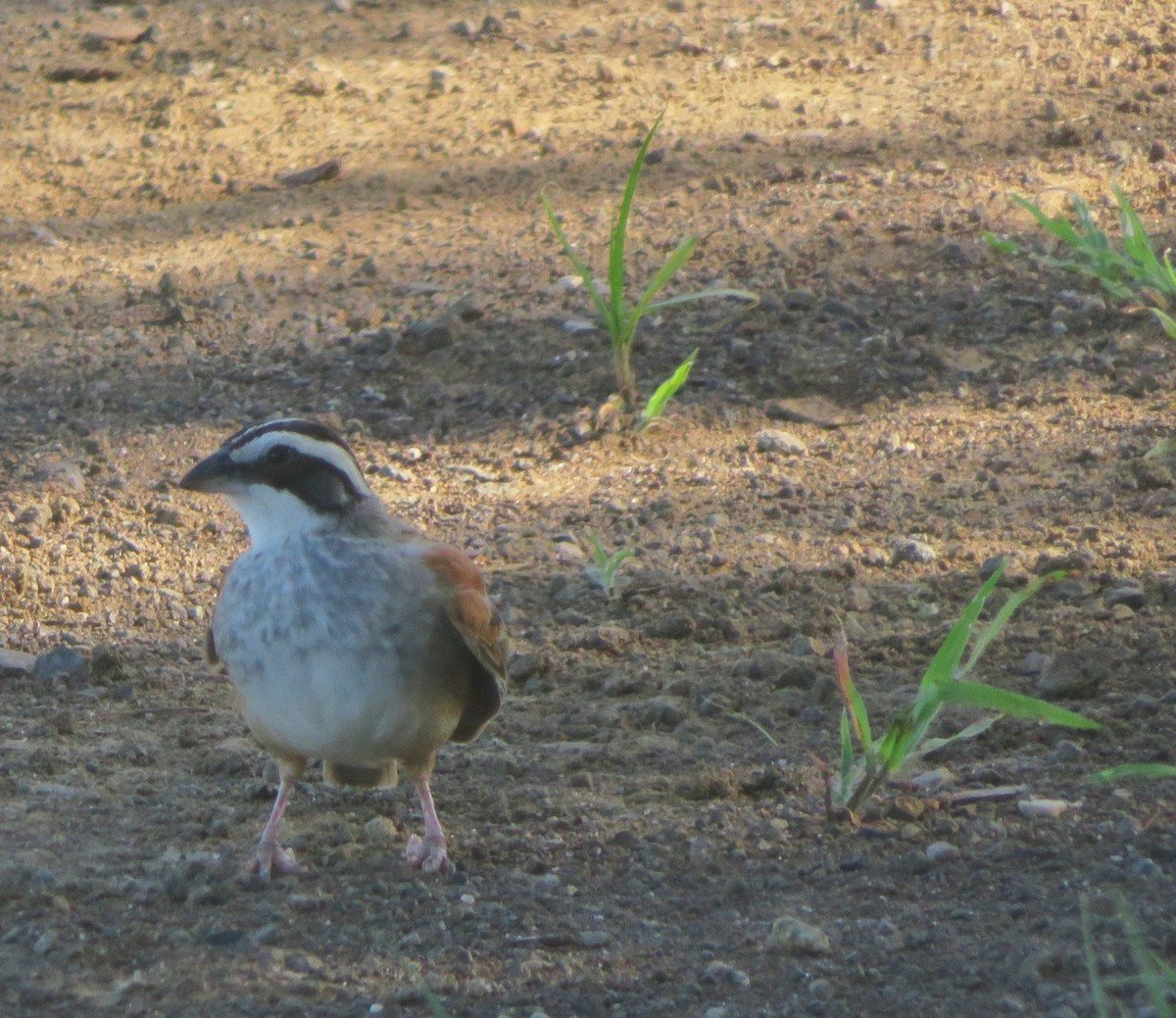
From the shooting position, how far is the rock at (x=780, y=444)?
7.96m

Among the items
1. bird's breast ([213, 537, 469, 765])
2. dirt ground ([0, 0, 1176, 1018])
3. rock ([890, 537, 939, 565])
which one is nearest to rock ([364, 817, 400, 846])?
dirt ground ([0, 0, 1176, 1018])

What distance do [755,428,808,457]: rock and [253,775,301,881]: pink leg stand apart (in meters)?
3.31

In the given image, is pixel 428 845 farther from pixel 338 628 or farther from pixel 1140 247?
pixel 1140 247

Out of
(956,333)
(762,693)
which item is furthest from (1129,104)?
(762,693)

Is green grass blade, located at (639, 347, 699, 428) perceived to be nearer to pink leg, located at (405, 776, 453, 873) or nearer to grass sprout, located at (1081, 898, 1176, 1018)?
pink leg, located at (405, 776, 453, 873)

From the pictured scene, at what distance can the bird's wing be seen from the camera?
17.2 ft

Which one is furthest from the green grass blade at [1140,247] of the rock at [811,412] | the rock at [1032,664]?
the rock at [1032,664]

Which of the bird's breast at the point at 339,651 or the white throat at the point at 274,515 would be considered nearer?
the bird's breast at the point at 339,651

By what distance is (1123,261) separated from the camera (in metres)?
7.37

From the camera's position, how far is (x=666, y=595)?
6.88 m

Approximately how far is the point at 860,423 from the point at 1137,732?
2853mm

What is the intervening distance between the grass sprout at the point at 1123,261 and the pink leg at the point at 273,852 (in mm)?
3649

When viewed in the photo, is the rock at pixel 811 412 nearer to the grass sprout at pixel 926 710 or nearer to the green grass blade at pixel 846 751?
the grass sprout at pixel 926 710

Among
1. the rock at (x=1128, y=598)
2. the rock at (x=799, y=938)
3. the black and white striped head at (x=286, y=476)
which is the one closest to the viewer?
the rock at (x=799, y=938)
